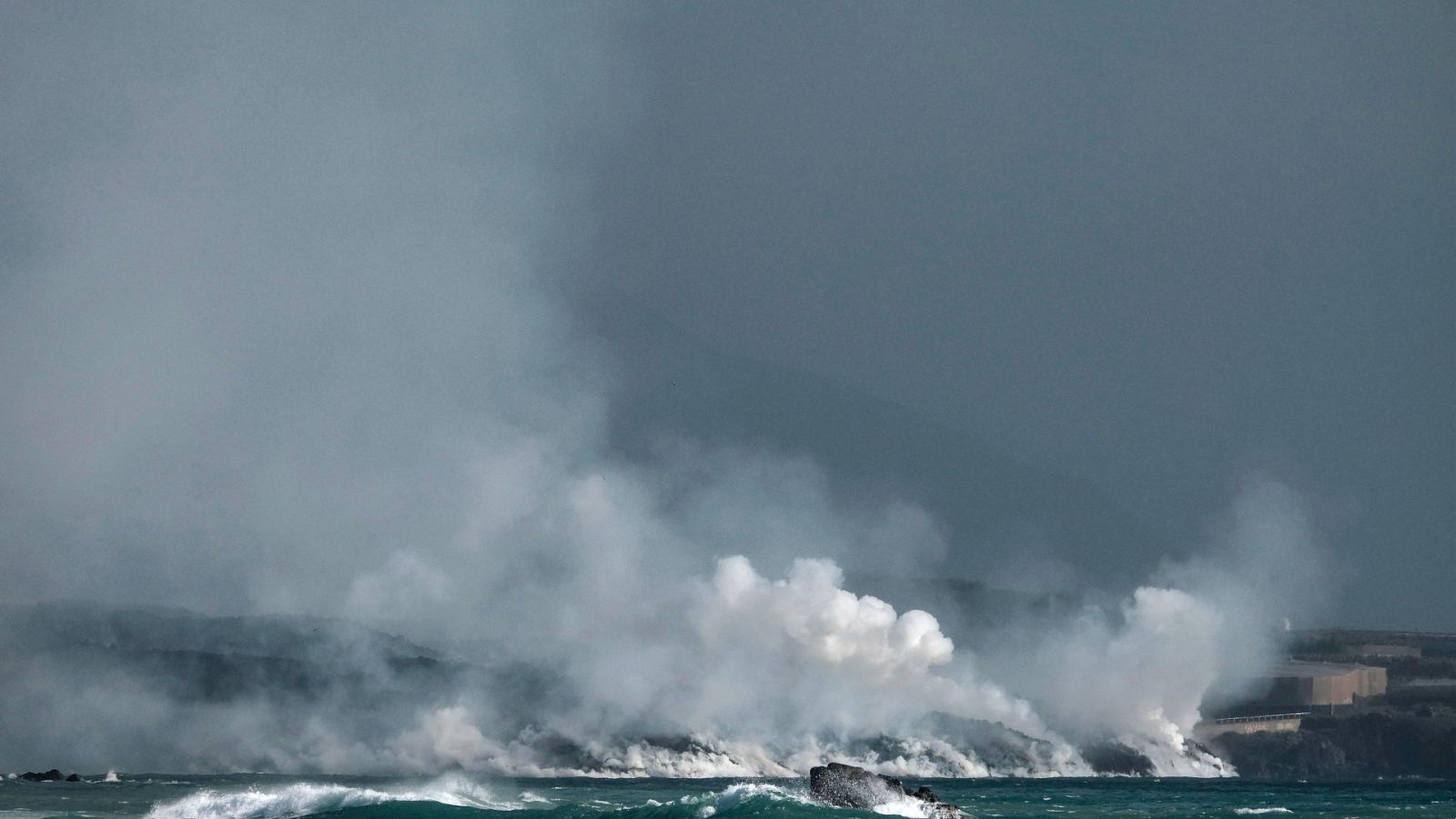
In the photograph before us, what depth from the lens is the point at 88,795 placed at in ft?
483

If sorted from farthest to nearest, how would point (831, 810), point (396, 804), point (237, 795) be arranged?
point (237, 795) < point (396, 804) < point (831, 810)

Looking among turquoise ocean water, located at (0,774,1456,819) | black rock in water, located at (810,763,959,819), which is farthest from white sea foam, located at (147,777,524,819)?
black rock in water, located at (810,763,959,819)

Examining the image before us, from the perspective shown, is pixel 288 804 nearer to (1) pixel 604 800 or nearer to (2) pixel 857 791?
(1) pixel 604 800

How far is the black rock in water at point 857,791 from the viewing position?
103 meters

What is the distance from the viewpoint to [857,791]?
340ft

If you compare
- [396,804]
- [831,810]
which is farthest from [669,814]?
[396,804]

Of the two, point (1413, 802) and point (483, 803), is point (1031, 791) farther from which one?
point (483, 803)

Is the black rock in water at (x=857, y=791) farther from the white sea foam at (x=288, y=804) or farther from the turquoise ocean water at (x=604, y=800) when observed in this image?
the white sea foam at (x=288, y=804)

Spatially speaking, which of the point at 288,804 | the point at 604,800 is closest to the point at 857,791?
the point at 288,804

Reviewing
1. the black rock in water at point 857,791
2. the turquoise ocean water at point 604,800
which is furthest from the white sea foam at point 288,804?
the black rock in water at point 857,791

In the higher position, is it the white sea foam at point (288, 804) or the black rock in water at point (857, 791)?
the black rock in water at point (857, 791)

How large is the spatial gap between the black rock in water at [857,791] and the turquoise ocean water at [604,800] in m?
1.29

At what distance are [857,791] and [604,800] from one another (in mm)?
48448

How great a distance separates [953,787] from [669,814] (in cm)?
9962
